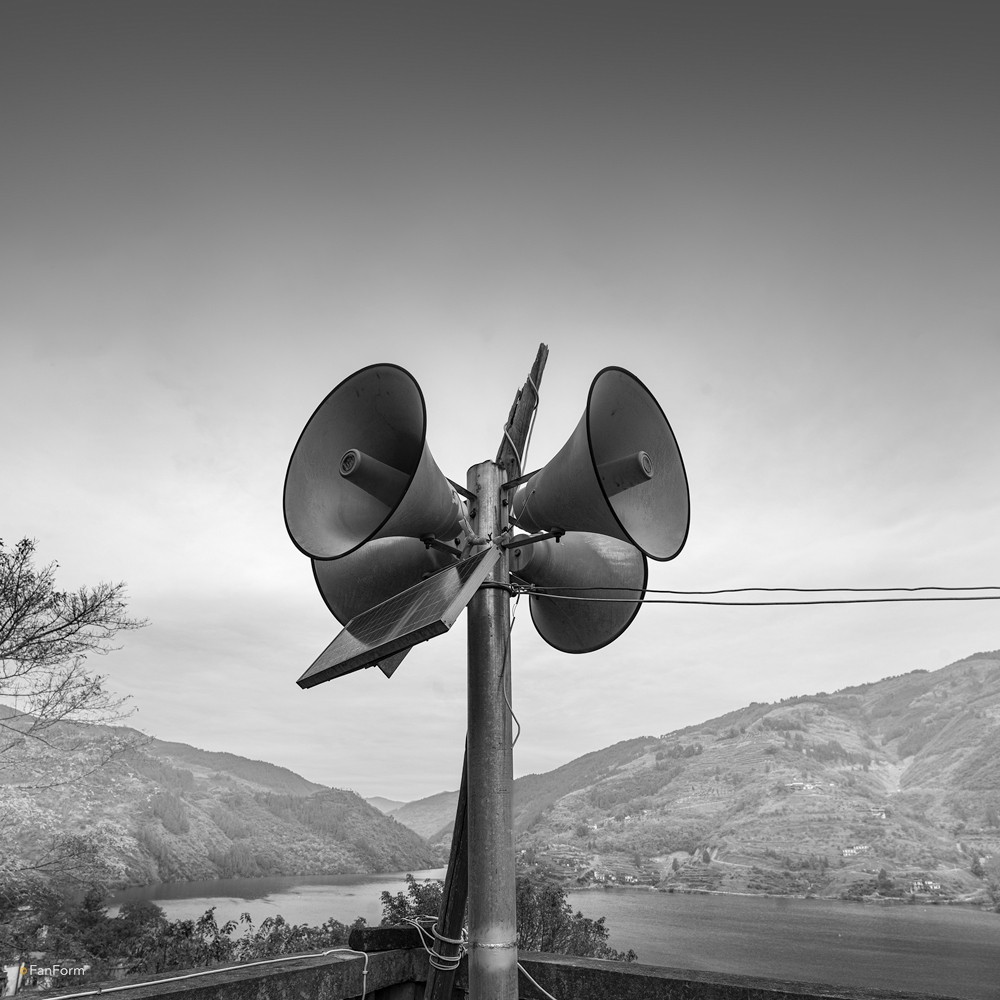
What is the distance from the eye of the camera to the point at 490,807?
2809 mm

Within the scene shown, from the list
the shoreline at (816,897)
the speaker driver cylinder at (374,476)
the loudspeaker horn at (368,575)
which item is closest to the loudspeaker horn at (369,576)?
the loudspeaker horn at (368,575)

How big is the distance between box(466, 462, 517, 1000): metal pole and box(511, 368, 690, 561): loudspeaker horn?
0.43 m

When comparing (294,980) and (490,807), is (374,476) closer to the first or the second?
(490,807)

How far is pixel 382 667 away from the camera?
371 cm

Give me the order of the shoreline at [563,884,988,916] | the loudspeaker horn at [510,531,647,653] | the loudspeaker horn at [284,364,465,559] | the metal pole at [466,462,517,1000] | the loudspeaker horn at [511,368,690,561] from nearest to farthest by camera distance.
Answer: the metal pole at [466,462,517,1000]
the loudspeaker horn at [511,368,690,561]
the loudspeaker horn at [284,364,465,559]
the loudspeaker horn at [510,531,647,653]
the shoreline at [563,884,988,916]

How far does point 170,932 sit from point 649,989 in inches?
1150

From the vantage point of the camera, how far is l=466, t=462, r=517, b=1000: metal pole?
2738 millimetres

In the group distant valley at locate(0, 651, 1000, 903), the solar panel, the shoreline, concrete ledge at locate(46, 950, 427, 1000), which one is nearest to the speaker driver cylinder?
the solar panel

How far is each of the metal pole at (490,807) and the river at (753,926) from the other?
62.1 m

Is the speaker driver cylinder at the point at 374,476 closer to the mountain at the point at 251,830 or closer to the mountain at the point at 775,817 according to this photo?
the mountain at the point at 251,830

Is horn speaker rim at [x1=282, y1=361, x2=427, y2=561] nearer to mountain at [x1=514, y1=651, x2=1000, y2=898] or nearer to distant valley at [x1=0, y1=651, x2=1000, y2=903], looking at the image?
distant valley at [x1=0, y1=651, x2=1000, y2=903]

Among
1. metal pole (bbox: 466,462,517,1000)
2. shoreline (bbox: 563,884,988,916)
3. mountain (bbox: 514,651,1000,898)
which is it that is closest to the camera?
metal pole (bbox: 466,462,517,1000)

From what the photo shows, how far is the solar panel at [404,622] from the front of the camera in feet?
8.25

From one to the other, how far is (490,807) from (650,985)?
40.9 inches
